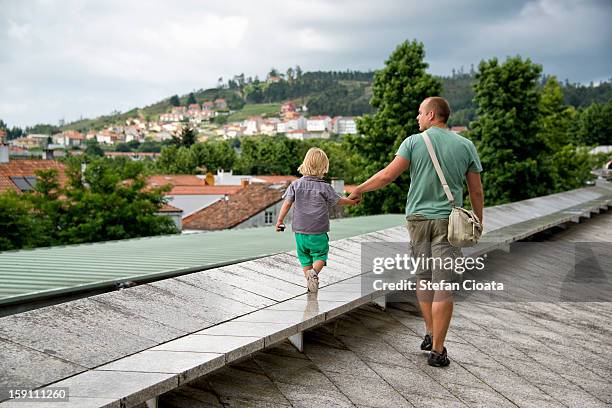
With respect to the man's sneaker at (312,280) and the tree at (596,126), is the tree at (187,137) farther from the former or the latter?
the man's sneaker at (312,280)

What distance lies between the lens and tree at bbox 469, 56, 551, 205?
40.2 m

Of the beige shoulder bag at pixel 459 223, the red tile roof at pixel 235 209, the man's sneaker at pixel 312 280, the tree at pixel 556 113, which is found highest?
the tree at pixel 556 113

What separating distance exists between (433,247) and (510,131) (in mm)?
36647

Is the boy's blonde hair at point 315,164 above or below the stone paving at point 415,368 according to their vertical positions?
above

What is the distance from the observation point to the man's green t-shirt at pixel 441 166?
5207mm

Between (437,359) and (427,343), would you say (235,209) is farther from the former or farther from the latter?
(437,359)

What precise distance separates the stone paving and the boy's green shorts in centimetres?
64

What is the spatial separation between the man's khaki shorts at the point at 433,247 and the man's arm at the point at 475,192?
0.37 meters

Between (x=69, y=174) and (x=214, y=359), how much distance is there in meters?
41.4

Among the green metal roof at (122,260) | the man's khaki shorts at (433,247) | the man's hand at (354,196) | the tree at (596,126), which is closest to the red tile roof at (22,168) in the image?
the green metal roof at (122,260)

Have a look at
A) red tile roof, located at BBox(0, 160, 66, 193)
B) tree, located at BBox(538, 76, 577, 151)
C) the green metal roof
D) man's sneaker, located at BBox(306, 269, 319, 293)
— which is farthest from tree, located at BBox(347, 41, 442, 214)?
red tile roof, located at BBox(0, 160, 66, 193)

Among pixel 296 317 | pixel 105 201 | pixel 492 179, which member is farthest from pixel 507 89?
pixel 296 317

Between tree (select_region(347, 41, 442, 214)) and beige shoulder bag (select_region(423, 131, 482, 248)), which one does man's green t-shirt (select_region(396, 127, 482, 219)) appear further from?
tree (select_region(347, 41, 442, 214))

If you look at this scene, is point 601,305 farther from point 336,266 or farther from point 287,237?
point 287,237
